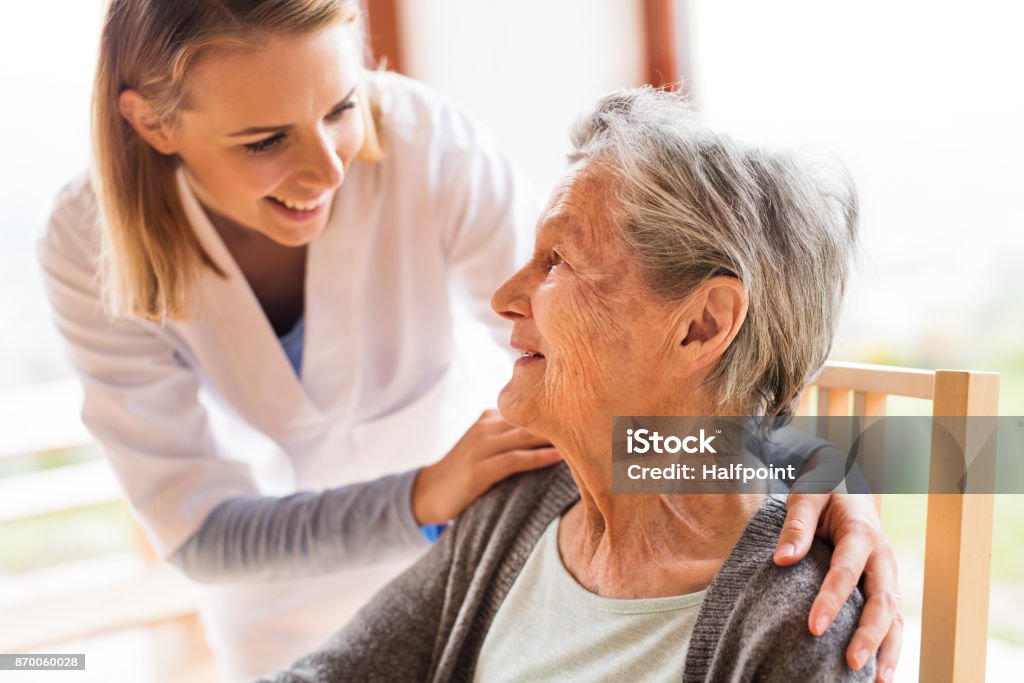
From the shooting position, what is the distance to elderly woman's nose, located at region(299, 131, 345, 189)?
1.39 m

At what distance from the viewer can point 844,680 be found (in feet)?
3.02

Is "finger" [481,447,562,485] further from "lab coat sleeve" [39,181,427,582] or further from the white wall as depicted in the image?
the white wall

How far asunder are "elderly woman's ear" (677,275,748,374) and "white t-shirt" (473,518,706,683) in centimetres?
27

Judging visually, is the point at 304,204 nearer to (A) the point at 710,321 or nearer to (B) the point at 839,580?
(A) the point at 710,321

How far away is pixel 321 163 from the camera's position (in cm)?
140

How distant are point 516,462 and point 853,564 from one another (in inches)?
21.2

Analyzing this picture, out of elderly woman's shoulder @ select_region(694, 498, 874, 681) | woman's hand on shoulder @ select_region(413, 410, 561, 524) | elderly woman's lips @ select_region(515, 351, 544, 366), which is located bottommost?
woman's hand on shoulder @ select_region(413, 410, 561, 524)

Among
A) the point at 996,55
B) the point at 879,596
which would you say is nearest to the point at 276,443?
the point at 879,596

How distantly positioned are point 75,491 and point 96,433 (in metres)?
2.06

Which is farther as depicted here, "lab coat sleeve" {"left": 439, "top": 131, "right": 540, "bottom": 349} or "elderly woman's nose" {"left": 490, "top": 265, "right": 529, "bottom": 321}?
"lab coat sleeve" {"left": 439, "top": 131, "right": 540, "bottom": 349}

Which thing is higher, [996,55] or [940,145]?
[996,55]

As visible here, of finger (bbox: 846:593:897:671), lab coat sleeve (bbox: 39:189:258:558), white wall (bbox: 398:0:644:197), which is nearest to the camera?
finger (bbox: 846:593:897:671)

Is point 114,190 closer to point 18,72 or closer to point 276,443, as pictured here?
point 276,443

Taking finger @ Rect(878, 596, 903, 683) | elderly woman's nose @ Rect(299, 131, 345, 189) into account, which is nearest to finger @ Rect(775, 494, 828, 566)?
finger @ Rect(878, 596, 903, 683)
